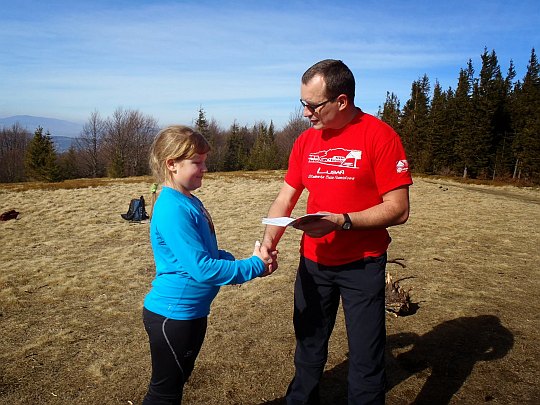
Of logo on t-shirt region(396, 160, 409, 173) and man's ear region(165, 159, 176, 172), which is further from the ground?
logo on t-shirt region(396, 160, 409, 173)

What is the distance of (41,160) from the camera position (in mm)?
50062

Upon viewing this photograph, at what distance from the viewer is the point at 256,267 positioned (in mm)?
2455

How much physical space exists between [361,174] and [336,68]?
753 millimetres

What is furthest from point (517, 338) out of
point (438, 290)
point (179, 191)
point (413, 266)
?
point (179, 191)

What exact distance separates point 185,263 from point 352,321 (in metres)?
1.32

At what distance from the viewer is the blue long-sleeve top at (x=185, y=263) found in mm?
2281

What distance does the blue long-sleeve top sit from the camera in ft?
7.48

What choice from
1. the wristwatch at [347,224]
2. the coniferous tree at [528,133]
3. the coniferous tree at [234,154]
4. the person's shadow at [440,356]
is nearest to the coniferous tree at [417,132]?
the coniferous tree at [528,133]

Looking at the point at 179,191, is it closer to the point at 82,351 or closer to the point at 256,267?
the point at 256,267

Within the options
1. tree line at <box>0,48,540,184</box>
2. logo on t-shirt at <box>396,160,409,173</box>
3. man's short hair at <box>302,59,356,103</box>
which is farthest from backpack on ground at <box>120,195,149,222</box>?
tree line at <box>0,48,540,184</box>

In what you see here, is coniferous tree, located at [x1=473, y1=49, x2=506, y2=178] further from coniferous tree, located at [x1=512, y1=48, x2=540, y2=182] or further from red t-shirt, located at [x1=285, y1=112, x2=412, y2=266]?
red t-shirt, located at [x1=285, y1=112, x2=412, y2=266]

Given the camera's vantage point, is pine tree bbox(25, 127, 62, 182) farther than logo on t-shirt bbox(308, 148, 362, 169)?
Yes

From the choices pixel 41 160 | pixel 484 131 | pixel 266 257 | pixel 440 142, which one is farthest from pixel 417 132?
pixel 266 257

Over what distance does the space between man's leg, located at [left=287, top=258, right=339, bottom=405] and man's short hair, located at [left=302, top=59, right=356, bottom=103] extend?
50.4 inches
